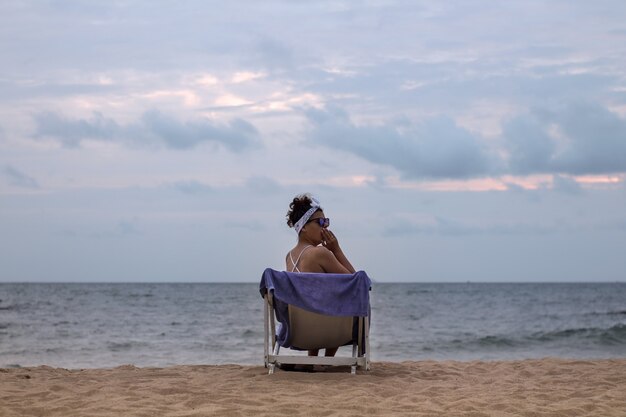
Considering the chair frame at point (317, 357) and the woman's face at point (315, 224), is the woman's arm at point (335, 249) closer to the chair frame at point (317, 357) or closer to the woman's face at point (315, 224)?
the woman's face at point (315, 224)

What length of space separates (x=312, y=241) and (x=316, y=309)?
64 centimetres

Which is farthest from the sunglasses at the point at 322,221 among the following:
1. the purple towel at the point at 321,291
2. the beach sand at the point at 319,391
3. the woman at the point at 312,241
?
the beach sand at the point at 319,391

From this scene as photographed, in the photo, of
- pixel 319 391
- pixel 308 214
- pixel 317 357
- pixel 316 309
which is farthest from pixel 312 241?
pixel 319 391

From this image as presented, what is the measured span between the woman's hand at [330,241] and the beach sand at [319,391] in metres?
1.05

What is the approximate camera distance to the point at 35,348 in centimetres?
1570

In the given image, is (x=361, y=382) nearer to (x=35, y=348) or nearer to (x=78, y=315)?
(x=35, y=348)

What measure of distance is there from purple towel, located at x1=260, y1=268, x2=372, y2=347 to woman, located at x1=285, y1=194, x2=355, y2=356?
0.95ft

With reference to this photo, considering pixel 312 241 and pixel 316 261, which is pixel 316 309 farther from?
pixel 312 241

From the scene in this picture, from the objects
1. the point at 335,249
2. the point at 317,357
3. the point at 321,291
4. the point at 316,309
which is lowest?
the point at 317,357

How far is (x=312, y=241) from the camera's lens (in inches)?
266

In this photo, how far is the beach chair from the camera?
20.9 ft

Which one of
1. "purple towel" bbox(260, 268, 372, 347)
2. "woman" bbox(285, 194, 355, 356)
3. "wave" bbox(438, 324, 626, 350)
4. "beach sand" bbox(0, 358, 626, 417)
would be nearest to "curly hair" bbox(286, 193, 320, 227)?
"woman" bbox(285, 194, 355, 356)

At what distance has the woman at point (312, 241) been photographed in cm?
665

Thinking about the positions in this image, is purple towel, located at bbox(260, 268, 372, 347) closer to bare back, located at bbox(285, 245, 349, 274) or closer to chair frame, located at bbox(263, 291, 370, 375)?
chair frame, located at bbox(263, 291, 370, 375)
